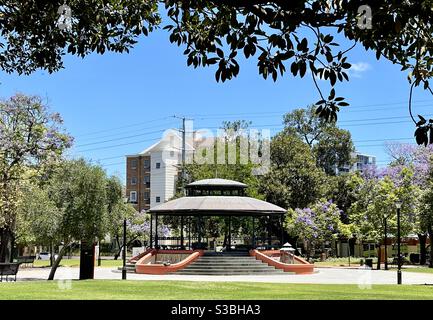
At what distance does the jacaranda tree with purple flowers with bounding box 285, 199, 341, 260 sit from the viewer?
4406 cm

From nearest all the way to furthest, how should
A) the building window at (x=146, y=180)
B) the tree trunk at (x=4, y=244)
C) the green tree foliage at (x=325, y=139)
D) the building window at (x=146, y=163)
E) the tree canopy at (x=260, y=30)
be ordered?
the tree canopy at (x=260, y=30), the tree trunk at (x=4, y=244), the green tree foliage at (x=325, y=139), the building window at (x=146, y=180), the building window at (x=146, y=163)

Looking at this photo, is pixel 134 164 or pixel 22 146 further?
pixel 134 164

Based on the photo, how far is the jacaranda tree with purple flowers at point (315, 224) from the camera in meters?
44.1

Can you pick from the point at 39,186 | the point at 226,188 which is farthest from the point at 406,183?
the point at 39,186

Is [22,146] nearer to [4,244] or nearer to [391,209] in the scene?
[4,244]

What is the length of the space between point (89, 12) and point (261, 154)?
49.4 metres

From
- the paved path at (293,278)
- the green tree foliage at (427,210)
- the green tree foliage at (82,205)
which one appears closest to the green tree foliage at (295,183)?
the green tree foliage at (427,210)

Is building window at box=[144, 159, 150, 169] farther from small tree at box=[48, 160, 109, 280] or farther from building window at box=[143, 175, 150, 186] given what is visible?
small tree at box=[48, 160, 109, 280]

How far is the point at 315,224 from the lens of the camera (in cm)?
4425

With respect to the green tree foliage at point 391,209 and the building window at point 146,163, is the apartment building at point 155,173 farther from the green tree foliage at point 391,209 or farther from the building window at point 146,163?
the green tree foliage at point 391,209

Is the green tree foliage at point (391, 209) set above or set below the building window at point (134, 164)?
below

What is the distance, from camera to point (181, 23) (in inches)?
238

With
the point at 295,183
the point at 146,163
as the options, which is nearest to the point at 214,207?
the point at 295,183
